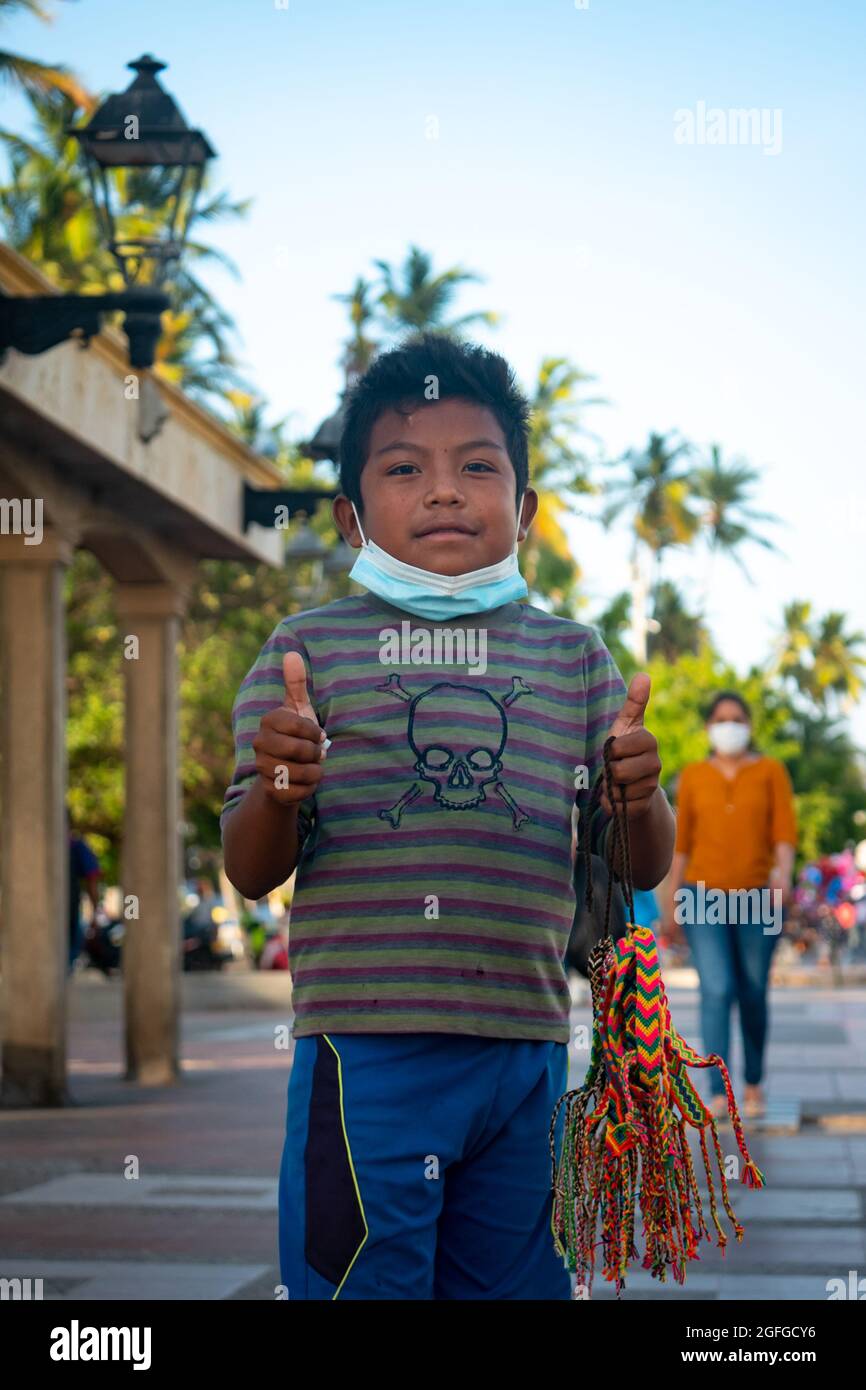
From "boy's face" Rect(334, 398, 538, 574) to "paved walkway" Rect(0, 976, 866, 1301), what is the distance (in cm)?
285

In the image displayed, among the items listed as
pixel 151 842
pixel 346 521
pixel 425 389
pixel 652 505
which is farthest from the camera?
pixel 652 505

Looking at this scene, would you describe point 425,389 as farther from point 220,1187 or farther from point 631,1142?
point 220,1187

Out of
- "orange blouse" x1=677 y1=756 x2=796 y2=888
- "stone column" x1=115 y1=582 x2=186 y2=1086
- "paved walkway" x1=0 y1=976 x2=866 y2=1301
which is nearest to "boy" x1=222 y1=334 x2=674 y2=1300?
"paved walkway" x1=0 y1=976 x2=866 y2=1301

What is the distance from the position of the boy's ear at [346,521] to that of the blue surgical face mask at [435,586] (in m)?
0.16

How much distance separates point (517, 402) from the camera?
10.5ft

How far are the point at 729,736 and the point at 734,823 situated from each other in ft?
1.60

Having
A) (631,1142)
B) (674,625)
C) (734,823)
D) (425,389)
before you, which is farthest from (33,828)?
(674,625)

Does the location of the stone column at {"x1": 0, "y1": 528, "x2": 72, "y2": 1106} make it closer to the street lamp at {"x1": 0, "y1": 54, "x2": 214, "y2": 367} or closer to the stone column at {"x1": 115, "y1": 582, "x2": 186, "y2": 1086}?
the stone column at {"x1": 115, "y1": 582, "x2": 186, "y2": 1086}

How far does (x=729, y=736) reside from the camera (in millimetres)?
9797

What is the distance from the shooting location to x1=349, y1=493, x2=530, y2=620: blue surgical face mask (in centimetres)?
299

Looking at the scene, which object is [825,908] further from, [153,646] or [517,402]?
[517,402]

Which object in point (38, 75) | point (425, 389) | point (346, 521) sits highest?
point (38, 75)
